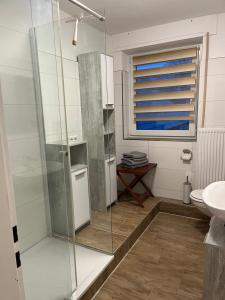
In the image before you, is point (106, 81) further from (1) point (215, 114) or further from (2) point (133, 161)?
(1) point (215, 114)

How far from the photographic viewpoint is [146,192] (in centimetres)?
325

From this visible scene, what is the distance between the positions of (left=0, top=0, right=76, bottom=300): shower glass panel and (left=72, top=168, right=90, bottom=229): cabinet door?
0.77ft

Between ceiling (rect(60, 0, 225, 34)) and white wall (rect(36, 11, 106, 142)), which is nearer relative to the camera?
white wall (rect(36, 11, 106, 142))

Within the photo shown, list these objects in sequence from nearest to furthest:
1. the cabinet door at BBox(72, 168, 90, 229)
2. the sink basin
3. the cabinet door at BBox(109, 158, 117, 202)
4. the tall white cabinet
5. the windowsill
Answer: the sink basin → the cabinet door at BBox(72, 168, 90, 229) → the tall white cabinet → the cabinet door at BBox(109, 158, 117, 202) → the windowsill

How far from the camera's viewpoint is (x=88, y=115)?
2430mm

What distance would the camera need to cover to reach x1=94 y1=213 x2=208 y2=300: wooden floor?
5.67 feet

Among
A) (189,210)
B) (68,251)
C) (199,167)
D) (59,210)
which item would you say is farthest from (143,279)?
(199,167)

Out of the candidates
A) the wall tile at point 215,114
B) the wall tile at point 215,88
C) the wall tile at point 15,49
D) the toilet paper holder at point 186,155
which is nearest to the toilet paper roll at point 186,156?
the toilet paper holder at point 186,155

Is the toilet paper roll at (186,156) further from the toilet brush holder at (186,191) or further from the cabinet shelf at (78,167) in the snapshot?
the cabinet shelf at (78,167)

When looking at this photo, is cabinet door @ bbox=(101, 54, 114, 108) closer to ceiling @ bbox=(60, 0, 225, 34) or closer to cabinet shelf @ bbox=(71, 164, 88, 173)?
ceiling @ bbox=(60, 0, 225, 34)

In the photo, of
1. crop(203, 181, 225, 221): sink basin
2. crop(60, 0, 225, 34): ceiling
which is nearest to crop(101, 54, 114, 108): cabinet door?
crop(60, 0, 225, 34): ceiling

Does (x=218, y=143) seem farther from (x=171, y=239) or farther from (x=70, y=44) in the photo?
(x=70, y=44)

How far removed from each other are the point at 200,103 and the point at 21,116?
2.03 m

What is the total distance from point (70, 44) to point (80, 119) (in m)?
0.80
